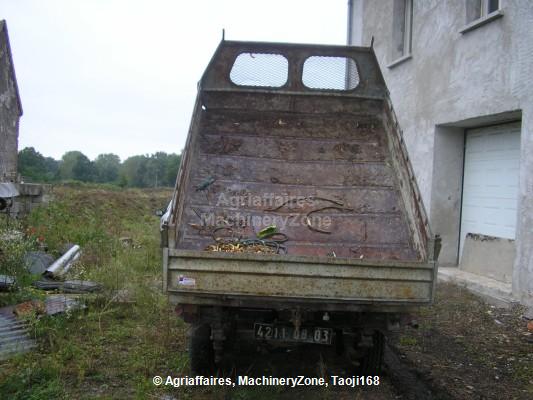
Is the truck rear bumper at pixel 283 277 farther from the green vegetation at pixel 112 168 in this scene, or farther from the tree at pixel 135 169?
the tree at pixel 135 169

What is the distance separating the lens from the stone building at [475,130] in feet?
20.3

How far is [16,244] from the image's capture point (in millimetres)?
6547

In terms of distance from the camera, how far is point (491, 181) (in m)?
7.47

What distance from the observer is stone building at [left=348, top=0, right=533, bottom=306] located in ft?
20.3

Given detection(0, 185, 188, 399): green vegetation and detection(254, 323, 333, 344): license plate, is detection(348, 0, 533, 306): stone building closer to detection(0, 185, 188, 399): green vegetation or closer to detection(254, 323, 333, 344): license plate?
detection(254, 323, 333, 344): license plate

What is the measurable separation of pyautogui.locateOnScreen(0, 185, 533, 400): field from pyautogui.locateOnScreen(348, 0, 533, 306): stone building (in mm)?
866

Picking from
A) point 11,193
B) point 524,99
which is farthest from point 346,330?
point 11,193

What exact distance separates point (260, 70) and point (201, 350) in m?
2.91

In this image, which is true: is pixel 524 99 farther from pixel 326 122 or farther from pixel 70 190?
pixel 70 190

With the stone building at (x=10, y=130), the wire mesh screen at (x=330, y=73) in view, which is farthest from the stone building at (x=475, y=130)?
the stone building at (x=10, y=130)

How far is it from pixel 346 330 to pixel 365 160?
5.36 ft

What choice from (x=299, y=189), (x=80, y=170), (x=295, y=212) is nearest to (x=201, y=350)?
(x=295, y=212)

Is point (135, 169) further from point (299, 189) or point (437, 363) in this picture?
point (437, 363)

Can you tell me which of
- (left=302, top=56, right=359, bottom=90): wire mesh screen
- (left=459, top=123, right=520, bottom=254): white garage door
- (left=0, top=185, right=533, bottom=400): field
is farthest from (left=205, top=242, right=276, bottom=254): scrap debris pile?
(left=459, top=123, right=520, bottom=254): white garage door
